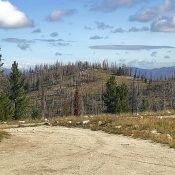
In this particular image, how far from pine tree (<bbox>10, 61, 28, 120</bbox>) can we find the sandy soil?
5497 cm

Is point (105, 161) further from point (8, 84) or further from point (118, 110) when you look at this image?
point (118, 110)

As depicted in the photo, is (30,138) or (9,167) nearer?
(9,167)

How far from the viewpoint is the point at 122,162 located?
18.7 metres

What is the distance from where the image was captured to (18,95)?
8344 centimetres

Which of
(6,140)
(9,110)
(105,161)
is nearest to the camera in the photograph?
(105,161)

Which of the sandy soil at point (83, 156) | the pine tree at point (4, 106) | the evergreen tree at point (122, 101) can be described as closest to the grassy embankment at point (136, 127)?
the sandy soil at point (83, 156)

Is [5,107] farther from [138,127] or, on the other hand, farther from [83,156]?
[83,156]

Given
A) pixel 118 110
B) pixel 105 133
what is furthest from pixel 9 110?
pixel 105 133

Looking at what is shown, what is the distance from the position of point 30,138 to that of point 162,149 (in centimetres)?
877

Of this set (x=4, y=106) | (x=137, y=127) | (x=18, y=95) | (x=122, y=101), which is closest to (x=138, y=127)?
(x=137, y=127)

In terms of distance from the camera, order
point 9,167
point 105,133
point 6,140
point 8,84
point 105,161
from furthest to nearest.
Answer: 1. point 8,84
2. point 105,133
3. point 6,140
4. point 105,161
5. point 9,167

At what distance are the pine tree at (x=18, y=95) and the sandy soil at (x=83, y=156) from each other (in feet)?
180

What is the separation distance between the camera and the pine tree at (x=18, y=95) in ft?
270

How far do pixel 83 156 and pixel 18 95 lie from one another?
2538 inches
